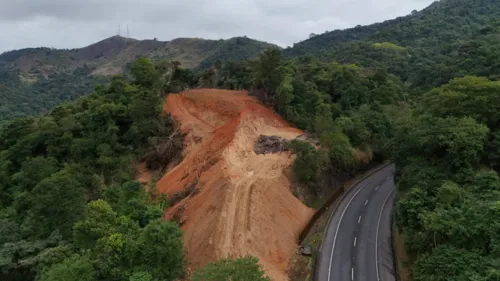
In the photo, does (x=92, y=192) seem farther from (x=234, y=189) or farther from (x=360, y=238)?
(x=360, y=238)

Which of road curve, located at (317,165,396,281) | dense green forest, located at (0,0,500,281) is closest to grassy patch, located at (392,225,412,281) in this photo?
road curve, located at (317,165,396,281)

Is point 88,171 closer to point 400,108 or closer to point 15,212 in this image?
point 15,212

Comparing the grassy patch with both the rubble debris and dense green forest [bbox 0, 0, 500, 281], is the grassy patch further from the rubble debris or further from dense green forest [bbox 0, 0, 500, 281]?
the rubble debris

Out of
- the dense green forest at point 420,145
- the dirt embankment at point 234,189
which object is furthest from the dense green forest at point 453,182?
the dirt embankment at point 234,189

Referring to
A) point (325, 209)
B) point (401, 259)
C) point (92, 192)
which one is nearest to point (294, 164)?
point (325, 209)

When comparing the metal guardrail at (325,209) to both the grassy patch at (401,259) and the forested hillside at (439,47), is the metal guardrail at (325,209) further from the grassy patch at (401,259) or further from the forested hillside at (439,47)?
the forested hillside at (439,47)

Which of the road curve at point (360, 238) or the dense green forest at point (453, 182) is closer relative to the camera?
the dense green forest at point (453, 182)

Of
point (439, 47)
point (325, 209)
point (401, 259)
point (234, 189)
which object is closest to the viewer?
point (401, 259)

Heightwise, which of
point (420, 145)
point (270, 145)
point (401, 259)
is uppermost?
point (420, 145)
